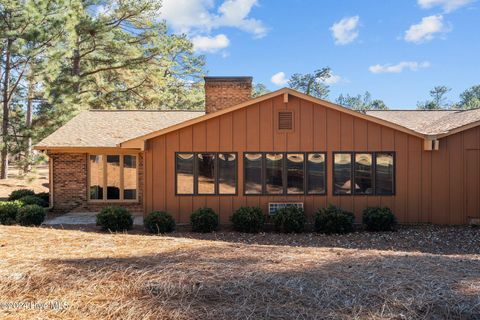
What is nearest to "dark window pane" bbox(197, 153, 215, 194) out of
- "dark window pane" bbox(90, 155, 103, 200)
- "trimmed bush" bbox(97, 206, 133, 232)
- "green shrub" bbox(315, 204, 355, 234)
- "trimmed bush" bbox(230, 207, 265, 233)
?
"trimmed bush" bbox(230, 207, 265, 233)

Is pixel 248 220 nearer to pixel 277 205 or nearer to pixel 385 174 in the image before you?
pixel 277 205

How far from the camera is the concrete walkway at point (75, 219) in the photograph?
11250mm

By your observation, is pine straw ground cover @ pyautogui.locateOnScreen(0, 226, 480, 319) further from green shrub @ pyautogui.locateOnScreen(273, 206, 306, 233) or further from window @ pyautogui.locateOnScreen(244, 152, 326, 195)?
window @ pyautogui.locateOnScreen(244, 152, 326, 195)

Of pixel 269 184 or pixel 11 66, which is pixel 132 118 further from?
pixel 11 66

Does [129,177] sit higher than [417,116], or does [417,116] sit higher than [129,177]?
[417,116]

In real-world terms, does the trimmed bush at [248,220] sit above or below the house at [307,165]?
below

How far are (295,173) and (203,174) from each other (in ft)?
8.46

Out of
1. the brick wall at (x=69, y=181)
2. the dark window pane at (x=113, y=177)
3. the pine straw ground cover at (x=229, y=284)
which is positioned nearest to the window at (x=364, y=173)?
the pine straw ground cover at (x=229, y=284)

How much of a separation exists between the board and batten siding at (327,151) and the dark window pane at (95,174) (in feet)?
11.2

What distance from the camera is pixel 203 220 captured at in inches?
400

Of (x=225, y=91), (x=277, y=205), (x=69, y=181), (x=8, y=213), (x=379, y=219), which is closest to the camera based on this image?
(x=379, y=219)

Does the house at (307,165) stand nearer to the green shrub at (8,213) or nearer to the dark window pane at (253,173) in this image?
the dark window pane at (253,173)

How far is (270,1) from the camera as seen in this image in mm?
21297

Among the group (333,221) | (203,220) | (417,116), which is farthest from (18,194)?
(417,116)
